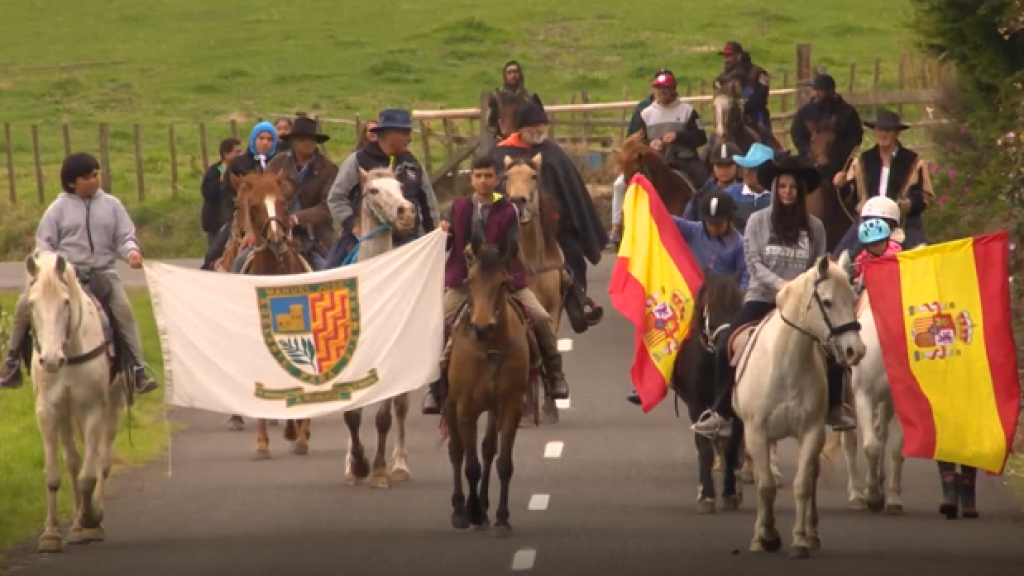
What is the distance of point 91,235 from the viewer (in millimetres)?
17469

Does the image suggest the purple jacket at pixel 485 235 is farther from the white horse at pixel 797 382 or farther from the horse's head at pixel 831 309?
the horse's head at pixel 831 309

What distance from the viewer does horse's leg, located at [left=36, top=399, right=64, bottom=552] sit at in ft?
54.9

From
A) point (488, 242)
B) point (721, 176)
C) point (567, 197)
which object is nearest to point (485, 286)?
point (488, 242)

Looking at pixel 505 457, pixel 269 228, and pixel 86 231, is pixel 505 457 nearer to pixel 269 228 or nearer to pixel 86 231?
pixel 86 231

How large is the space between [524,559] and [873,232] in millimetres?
3673

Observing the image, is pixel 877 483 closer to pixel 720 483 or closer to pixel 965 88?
pixel 720 483

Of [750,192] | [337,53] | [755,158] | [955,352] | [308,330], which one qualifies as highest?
[337,53]

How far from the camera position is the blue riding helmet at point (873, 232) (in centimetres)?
1781

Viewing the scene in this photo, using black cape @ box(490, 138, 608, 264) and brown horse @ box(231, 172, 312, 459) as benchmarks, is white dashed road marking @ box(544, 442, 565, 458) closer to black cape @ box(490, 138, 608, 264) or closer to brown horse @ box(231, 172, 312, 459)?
brown horse @ box(231, 172, 312, 459)

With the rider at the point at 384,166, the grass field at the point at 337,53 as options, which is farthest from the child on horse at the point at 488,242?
the grass field at the point at 337,53

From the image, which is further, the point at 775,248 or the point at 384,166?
the point at 384,166

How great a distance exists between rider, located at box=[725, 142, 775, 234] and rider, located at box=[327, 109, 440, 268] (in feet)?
8.22

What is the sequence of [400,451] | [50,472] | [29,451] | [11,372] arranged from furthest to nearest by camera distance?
[29,451] < [400,451] < [11,372] < [50,472]

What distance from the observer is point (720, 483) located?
18719mm
